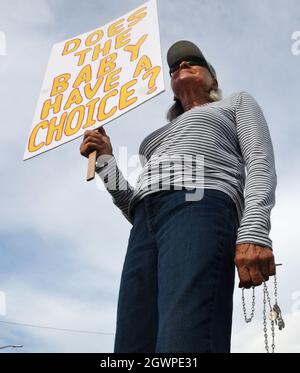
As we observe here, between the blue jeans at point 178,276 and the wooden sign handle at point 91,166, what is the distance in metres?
0.26

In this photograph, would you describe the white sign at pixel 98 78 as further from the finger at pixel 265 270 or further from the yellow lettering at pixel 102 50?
the finger at pixel 265 270

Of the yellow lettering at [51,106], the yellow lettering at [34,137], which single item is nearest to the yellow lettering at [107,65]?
the yellow lettering at [51,106]

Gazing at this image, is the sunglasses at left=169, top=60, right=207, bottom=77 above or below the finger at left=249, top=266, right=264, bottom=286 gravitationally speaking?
above

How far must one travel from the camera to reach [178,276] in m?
1.66

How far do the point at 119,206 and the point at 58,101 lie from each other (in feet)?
2.36

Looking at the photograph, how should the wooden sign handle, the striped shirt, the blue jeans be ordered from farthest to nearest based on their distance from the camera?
the wooden sign handle, the striped shirt, the blue jeans

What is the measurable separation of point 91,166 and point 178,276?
776 mm

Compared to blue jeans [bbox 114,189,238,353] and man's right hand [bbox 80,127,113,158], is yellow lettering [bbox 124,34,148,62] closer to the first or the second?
man's right hand [bbox 80,127,113,158]

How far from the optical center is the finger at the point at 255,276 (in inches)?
64.2

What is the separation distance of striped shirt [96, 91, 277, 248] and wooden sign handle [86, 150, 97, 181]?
17cm

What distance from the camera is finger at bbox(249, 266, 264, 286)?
5.35 feet

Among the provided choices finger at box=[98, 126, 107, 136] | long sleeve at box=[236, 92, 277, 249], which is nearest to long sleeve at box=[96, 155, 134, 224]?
finger at box=[98, 126, 107, 136]

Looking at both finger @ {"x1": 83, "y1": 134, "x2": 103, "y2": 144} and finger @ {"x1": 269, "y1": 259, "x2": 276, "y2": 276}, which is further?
finger @ {"x1": 83, "y1": 134, "x2": 103, "y2": 144}

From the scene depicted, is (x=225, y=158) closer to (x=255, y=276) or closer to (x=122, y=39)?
(x=255, y=276)
